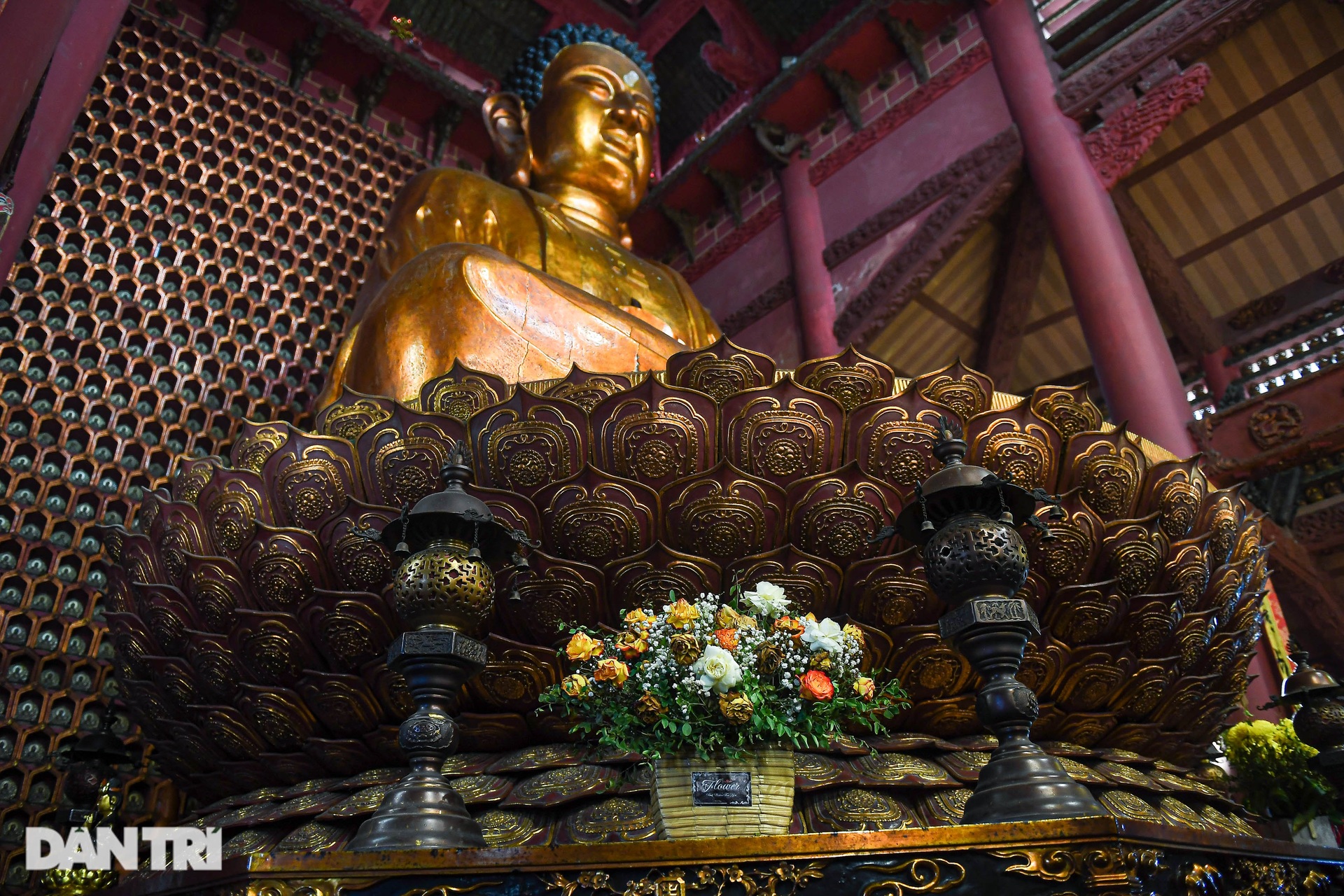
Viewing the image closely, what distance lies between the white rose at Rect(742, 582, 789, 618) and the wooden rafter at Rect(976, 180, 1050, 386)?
4.32 m

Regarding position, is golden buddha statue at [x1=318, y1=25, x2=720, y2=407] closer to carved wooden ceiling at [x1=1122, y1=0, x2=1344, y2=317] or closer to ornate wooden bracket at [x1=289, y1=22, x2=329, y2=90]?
ornate wooden bracket at [x1=289, y1=22, x2=329, y2=90]

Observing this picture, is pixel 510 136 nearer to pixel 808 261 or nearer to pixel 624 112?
pixel 624 112

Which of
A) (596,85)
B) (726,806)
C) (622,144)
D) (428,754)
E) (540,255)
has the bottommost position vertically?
(726,806)

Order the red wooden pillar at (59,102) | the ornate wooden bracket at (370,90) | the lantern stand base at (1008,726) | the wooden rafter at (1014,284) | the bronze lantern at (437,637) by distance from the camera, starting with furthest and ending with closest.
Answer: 1. the wooden rafter at (1014,284)
2. the ornate wooden bracket at (370,90)
3. the red wooden pillar at (59,102)
4. the bronze lantern at (437,637)
5. the lantern stand base at (1008,726)

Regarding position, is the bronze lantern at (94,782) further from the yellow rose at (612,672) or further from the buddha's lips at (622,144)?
the buddha's lips at (622,144)

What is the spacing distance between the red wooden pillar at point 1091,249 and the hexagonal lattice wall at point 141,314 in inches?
134

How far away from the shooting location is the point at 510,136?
4.95 meters

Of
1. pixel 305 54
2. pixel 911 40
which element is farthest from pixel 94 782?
pixel 911 40

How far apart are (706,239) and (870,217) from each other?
1.47 metres

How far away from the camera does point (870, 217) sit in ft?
17.7

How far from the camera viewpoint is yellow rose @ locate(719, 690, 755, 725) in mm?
1615

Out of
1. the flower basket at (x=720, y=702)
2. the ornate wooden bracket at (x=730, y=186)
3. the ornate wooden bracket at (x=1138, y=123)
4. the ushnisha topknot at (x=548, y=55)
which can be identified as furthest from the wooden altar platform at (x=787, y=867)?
the ornate wooden bracket at (x=730, y=186)

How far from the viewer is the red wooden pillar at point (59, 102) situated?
317 cm

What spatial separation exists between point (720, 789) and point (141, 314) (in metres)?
3.51
